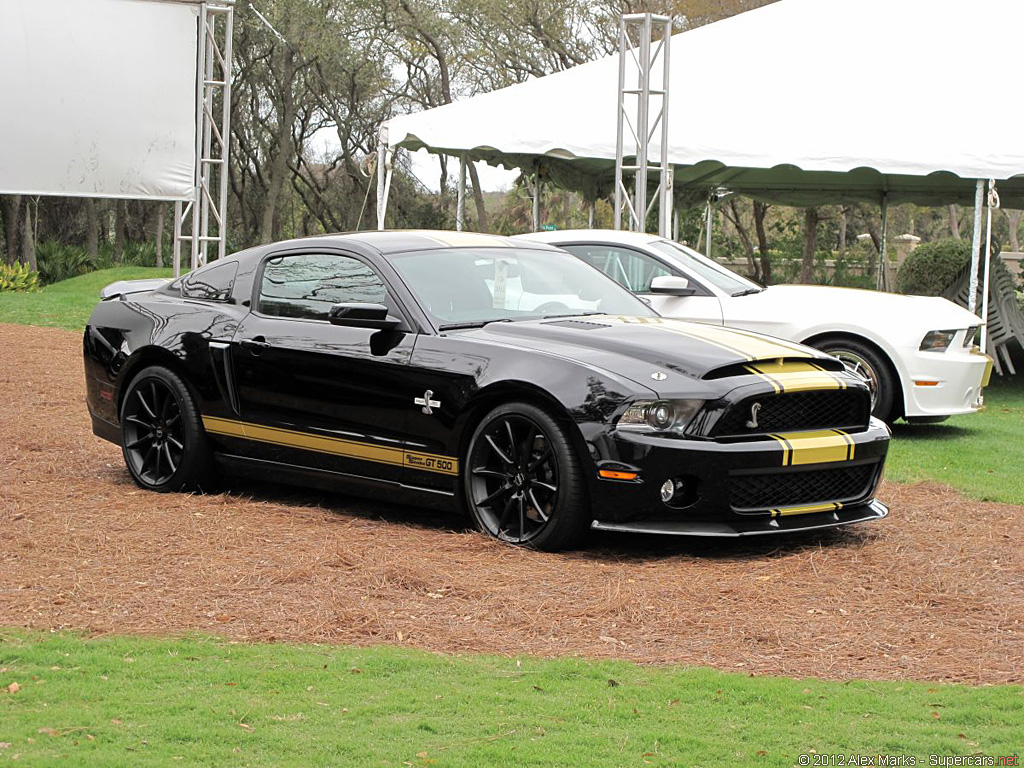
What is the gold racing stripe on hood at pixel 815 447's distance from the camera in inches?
235

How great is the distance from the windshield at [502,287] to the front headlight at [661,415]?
1170 millimetres

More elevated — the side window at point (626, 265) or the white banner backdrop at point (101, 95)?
the white banner backdrop at point (101, 95)

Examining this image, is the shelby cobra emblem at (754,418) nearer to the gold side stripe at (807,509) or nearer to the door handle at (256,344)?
the gold side stripe at (807,509)

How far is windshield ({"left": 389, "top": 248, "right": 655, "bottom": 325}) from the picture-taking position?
6.80 metres

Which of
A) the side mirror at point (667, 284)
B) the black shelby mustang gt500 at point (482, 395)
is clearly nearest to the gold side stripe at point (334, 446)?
the black shelby mustang gt500 at point (482, 395)

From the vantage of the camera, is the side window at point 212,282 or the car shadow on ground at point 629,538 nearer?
the car shadow on ground at point 629,538

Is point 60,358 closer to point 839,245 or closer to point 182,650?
→ point 182,650

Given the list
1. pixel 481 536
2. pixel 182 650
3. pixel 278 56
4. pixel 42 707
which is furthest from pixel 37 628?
pixel 278 56

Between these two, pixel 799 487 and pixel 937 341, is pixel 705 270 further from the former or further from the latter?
pixel 799 487

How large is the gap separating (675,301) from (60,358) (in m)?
7.40

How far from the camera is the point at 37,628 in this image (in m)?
4.76

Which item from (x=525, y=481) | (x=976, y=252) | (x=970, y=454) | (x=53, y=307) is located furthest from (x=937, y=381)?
(x=53, y=307)

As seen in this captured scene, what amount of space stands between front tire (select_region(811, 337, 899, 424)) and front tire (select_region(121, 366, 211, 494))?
16.3ft

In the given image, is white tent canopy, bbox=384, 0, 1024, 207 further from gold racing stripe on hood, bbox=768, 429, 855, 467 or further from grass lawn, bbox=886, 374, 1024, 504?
gold racing stripe on hood, bbox=768, 429, 855, 467
